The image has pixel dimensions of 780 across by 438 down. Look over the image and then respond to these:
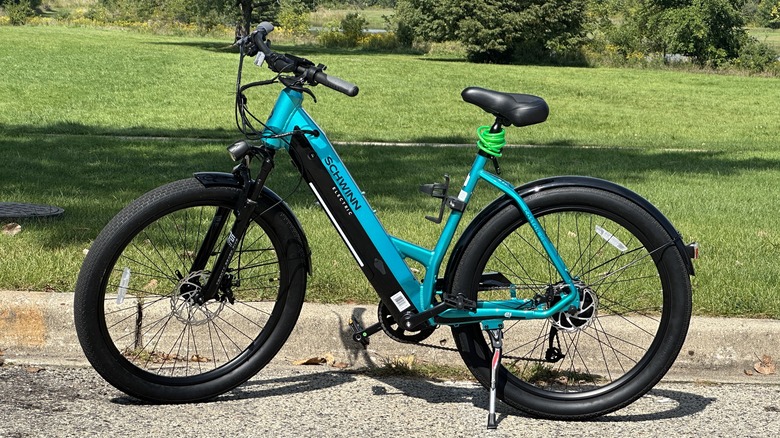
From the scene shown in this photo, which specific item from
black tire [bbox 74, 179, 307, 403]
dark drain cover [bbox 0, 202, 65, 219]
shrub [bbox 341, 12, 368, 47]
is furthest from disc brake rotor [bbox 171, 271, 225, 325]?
shrub [bbox 341, 12, 368, 47]

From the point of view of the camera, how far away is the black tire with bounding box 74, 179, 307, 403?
390cm

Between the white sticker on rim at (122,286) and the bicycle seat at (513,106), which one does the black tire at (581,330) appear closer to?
the bicycle seat at (513,106)

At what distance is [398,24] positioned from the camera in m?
56.0

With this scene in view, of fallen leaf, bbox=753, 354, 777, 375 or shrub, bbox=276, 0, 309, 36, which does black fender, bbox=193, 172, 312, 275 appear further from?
shrub, bbox=276, 0, 309, 36

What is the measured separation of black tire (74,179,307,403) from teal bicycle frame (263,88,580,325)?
0.79 feet

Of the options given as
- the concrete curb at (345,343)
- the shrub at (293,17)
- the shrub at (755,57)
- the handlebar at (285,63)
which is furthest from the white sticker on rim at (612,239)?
the shrub at (293,17)

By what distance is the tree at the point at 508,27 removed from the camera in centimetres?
4400

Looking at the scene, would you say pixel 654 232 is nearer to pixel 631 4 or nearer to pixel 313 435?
pixel 313 435

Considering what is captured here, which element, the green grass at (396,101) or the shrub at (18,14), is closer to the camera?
the green grass at (396,101)

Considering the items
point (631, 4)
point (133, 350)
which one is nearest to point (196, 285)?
point (133, 350)

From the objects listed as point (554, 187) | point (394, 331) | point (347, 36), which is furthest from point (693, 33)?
point (394, 331)

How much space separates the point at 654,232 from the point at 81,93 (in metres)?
19.7

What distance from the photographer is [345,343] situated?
465 cm

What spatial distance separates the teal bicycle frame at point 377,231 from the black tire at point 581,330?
81 mm
